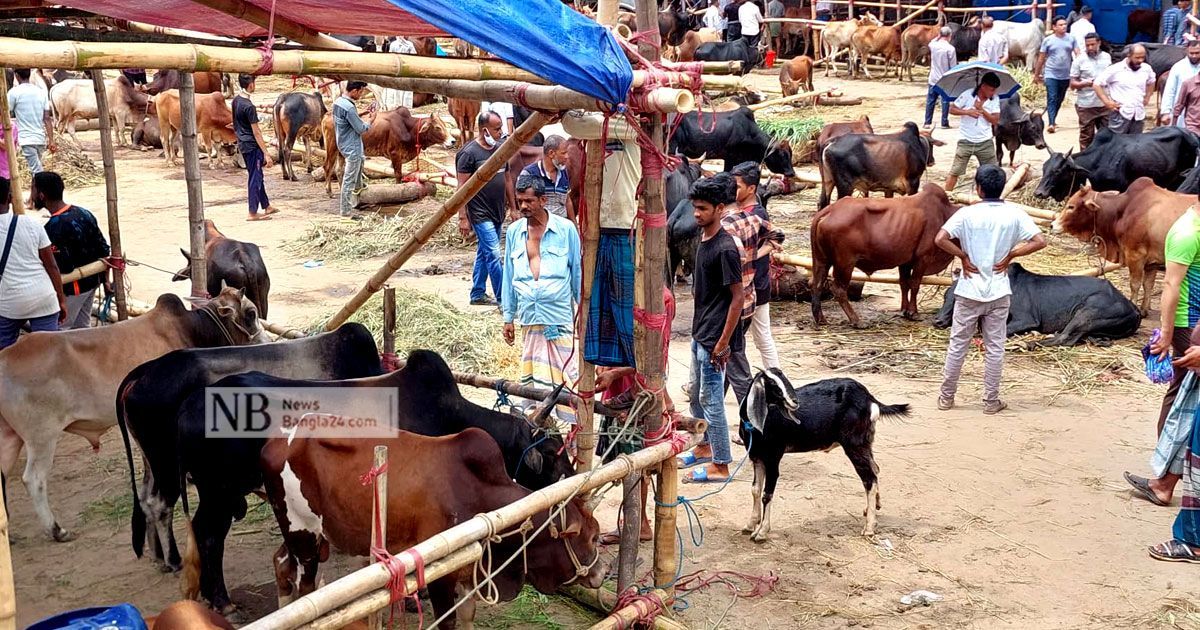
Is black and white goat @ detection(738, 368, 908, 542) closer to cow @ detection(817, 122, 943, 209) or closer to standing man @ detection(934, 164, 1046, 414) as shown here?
standing man @ detection(934, 164, 1046, 414)

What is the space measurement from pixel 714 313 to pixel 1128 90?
1020 cm

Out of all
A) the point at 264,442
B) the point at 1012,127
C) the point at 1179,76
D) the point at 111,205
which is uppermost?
the point at 1179,76

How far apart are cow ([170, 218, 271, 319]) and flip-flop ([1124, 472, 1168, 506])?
6.32m

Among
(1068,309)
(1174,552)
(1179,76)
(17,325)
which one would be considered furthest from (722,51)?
(1174,552)

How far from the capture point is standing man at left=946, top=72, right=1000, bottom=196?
12.7m

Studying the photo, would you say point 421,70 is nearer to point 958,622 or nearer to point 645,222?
point 645,222

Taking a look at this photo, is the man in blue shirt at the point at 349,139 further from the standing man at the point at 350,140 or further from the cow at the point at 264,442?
the cow at the point at 264,442

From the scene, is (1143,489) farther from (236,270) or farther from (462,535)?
A: (236,270)

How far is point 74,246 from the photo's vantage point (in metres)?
8.23

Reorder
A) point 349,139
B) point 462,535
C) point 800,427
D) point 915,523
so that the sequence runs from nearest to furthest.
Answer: point 462,535 < point 800,427 < point 915,523 < point 349,139

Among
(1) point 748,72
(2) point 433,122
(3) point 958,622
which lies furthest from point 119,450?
(1) point 748,72

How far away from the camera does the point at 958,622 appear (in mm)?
5590

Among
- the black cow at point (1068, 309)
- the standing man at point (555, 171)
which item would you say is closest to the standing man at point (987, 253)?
the black cow at point (1068, 309)

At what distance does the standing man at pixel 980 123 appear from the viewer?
12.7m
